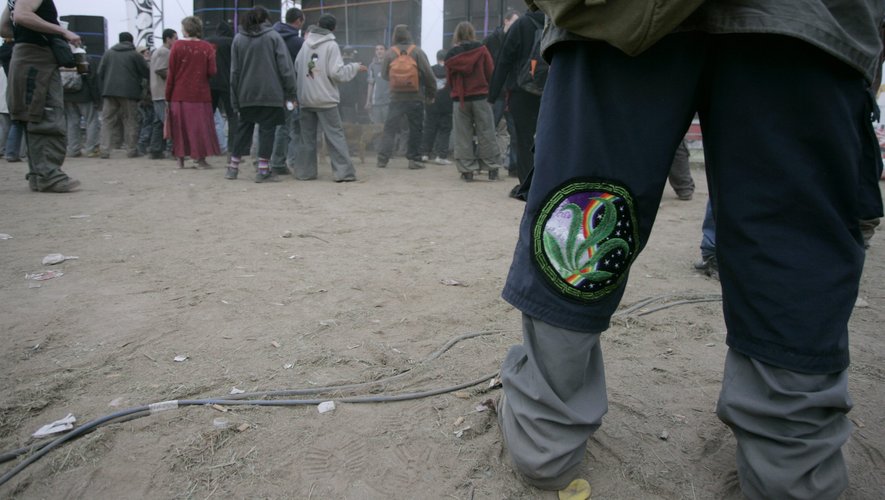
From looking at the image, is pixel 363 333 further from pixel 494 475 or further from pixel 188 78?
pixel 188 78

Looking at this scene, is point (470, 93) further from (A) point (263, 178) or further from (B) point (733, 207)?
(B) point (733, 207)

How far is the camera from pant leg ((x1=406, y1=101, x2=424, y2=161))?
27.5 ft

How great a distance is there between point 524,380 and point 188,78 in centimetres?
709

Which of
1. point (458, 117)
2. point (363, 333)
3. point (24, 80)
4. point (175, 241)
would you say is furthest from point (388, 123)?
point (363, 333)

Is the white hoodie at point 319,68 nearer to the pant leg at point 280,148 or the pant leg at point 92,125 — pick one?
the pant leg at point 280,148

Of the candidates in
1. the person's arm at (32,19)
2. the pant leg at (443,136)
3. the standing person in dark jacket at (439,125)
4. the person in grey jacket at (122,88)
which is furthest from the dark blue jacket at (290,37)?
the pant leg at (443,136)

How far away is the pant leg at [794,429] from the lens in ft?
3.62

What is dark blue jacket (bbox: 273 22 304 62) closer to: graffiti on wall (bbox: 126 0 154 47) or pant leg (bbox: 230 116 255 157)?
pant leg (bbox: 230 116 255 157)

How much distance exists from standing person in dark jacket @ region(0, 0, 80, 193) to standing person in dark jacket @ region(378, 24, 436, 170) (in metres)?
4.10

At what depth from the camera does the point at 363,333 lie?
2.19m

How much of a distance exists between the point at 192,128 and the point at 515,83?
425 centimetres

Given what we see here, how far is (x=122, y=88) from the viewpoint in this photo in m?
8.59

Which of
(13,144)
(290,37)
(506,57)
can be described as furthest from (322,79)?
(13,144)

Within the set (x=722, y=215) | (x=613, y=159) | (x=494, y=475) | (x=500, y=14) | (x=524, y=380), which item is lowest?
(x=494, y=475)
